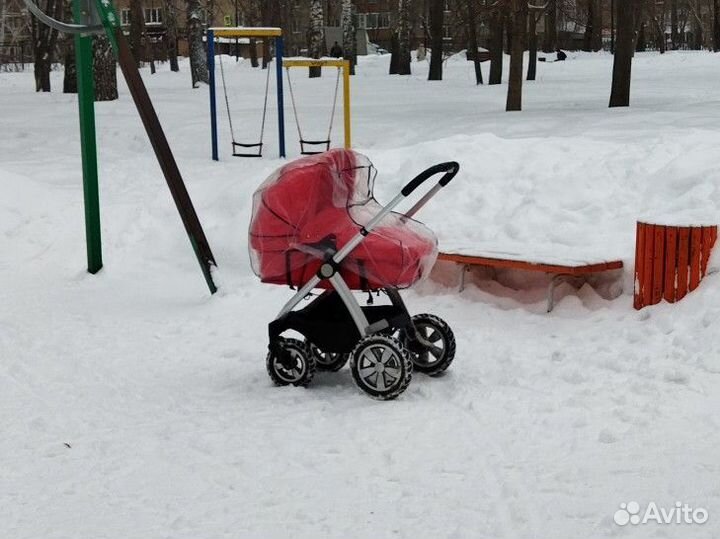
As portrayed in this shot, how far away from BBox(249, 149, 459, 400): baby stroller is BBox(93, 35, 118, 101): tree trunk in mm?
15621

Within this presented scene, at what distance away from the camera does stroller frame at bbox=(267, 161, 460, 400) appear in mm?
6230

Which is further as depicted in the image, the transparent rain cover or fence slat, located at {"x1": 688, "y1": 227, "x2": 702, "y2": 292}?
fence slat, located at {"x1": 688, "y1": 227, "x2": 702, "y2": 292}

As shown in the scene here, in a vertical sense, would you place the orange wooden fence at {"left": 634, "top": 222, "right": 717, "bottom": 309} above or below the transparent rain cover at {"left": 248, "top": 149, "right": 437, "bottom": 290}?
below

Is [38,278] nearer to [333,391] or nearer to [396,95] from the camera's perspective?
[333,391]

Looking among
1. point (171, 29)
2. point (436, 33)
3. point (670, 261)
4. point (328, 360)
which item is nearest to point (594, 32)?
point (171, 29)

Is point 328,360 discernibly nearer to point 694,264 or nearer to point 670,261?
point 670,261

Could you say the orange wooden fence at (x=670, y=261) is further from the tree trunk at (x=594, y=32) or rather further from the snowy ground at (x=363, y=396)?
the tree trunk at (x=594, y=32)

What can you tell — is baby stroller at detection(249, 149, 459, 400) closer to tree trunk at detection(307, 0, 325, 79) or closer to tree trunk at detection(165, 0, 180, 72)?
tree trunk at detection(307, 0, 325, 79)

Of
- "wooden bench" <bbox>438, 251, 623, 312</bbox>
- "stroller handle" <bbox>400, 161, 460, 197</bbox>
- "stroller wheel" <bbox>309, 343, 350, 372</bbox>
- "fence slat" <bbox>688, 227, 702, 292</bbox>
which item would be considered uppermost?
"stroller handle" <bbox>400, 161, 460, 197</bbox>

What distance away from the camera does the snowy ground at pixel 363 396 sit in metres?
4.68

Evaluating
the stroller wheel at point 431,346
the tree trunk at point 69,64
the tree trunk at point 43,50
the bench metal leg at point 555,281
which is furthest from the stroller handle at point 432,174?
the tree trunk at point 43,50

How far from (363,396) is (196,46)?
84.0ft

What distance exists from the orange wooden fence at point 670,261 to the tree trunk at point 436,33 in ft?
76.8

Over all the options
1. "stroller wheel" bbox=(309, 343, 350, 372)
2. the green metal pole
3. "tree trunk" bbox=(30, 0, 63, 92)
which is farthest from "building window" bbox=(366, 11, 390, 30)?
"stroller wheel" bbox=(309, 343, 350, 372)
